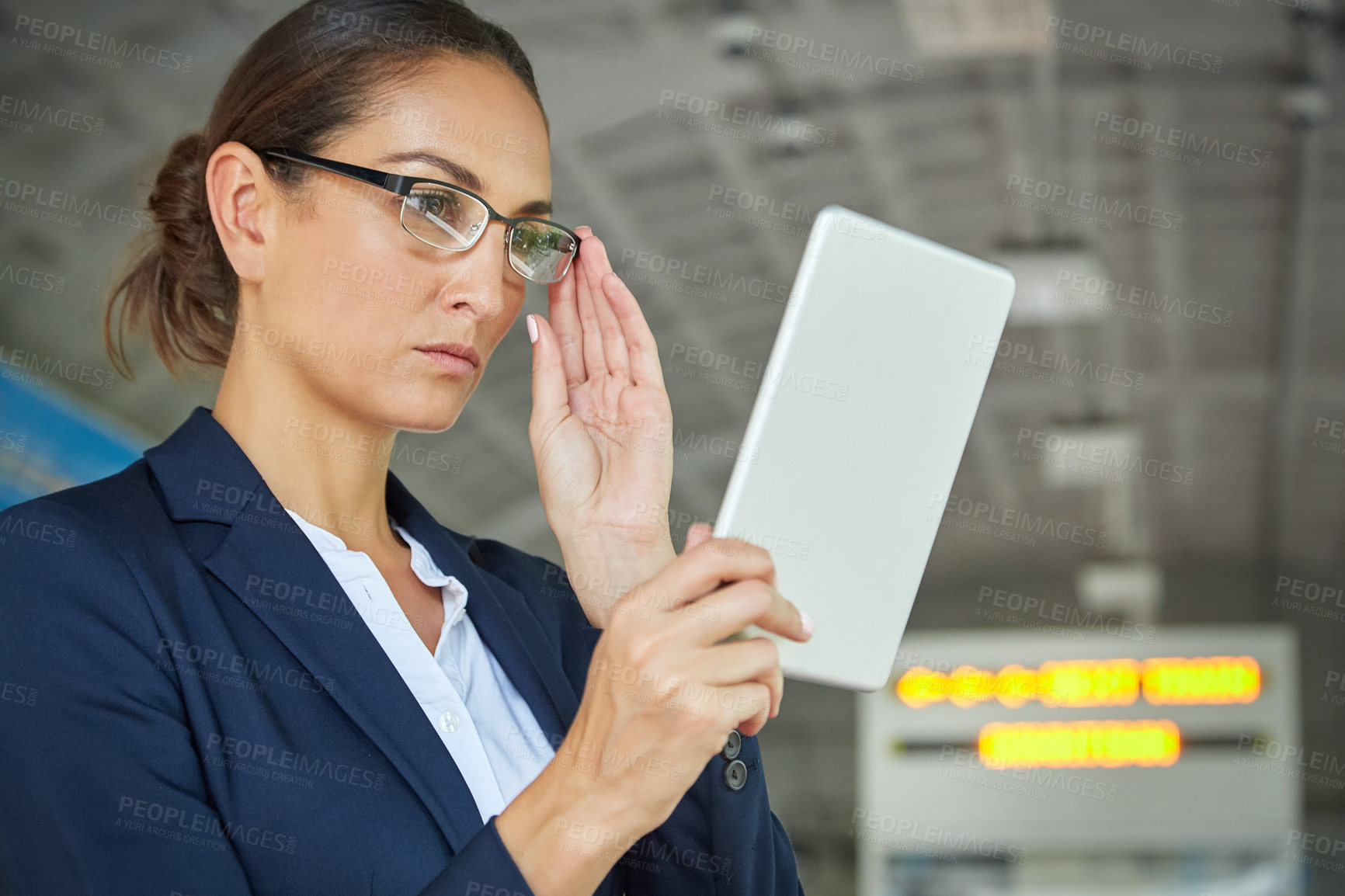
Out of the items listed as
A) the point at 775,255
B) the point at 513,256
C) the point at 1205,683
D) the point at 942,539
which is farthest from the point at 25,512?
the point at 942,539

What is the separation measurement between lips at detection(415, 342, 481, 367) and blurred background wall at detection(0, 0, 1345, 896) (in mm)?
516

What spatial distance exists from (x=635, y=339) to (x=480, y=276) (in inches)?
8.7

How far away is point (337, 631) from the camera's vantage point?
4.58ft

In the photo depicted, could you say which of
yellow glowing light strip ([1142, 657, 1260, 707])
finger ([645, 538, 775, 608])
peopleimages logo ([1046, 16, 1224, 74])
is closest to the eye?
finger ([645, 538, 775, 608])

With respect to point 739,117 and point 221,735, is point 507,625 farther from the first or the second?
point 739,117

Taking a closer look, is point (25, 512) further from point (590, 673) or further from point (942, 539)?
point (942, 539)

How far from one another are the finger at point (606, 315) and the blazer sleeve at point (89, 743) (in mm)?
666

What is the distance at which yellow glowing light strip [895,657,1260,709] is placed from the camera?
12898mm

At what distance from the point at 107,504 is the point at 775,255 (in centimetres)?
759

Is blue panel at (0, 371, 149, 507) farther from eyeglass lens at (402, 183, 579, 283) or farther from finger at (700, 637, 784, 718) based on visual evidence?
finger at (700, 637, 784, 718)

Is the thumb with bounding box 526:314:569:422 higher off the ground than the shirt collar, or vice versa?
the thumb with bounding box 526:314:569:422

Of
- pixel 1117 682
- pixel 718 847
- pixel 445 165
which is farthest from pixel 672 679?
pixel 1117 682

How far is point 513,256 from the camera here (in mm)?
1595

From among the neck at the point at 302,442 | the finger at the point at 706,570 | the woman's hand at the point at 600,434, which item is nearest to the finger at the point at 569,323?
the woman's hand at the point at 600,434
